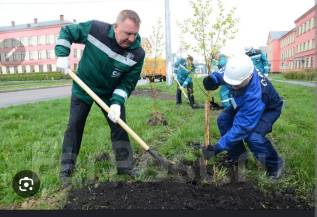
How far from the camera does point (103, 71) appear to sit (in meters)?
3.16

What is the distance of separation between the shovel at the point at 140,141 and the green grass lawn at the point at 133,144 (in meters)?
0.11

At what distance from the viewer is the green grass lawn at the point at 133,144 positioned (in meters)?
3.05

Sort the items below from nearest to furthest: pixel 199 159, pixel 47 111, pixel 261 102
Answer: pixel 261 102
pixel 199 159
pixel 47 111

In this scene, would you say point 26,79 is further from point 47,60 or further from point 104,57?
point 104,57

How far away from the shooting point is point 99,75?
3.16 meters

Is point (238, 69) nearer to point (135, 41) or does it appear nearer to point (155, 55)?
point (135, 41)

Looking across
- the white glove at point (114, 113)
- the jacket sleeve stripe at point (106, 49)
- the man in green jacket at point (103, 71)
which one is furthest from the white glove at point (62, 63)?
the white glove at point (114, 113)

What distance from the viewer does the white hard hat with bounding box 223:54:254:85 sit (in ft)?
9.19

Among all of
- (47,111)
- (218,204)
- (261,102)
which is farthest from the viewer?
(47,111)

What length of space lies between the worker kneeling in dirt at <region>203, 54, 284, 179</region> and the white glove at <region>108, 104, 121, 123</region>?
0.72m

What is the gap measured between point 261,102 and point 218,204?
2.74 ft

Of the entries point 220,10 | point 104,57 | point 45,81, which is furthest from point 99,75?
point 220,10

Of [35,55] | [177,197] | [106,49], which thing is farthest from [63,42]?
[177,197]

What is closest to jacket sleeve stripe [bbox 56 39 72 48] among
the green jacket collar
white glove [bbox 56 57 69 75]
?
white glove [bbox 56 57 69 75]
